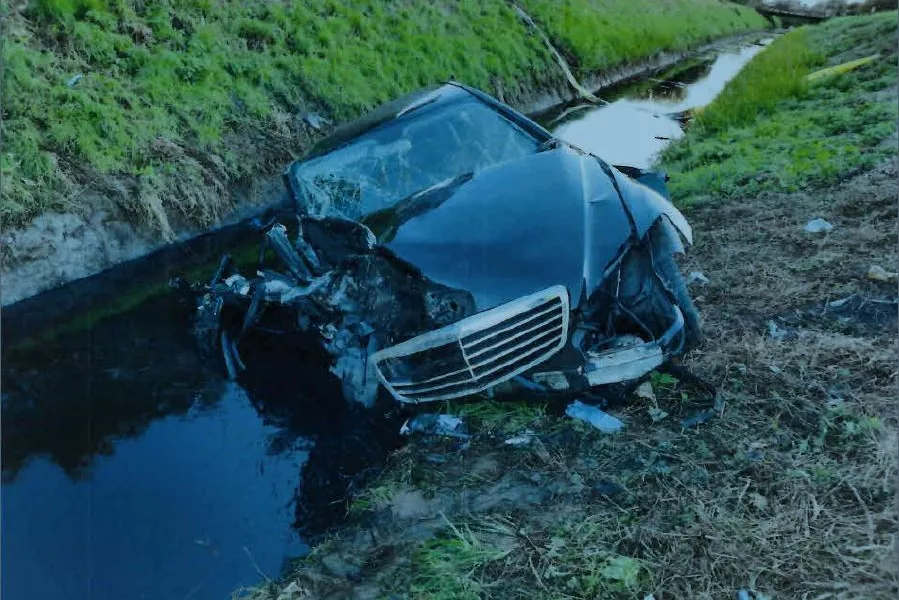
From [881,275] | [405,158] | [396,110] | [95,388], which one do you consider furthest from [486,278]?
[95,388]

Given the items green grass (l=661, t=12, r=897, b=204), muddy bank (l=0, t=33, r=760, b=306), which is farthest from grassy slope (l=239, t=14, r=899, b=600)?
muddy bank (l=0, t=33, r=760, b=306)

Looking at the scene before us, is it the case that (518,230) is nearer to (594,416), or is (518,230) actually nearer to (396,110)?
(594,416)

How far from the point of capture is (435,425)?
416cm

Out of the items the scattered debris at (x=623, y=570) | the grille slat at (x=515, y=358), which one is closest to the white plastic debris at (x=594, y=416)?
the grille slat at (x=515, y=358)

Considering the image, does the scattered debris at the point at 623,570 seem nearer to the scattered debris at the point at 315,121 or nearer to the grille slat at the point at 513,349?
the grille slat at the point at 513,349

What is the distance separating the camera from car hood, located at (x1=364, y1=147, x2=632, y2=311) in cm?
384

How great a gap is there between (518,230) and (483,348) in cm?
74

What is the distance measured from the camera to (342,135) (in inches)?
217

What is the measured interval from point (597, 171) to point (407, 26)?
8566mm

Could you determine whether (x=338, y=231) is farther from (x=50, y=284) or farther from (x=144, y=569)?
(x=50, y=284)

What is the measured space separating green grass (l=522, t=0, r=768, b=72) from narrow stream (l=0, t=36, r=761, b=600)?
1219 cm

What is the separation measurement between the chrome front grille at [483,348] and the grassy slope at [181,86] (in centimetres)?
437

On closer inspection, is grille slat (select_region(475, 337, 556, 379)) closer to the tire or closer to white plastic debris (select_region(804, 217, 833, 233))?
the tire

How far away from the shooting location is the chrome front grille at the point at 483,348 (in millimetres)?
3688
